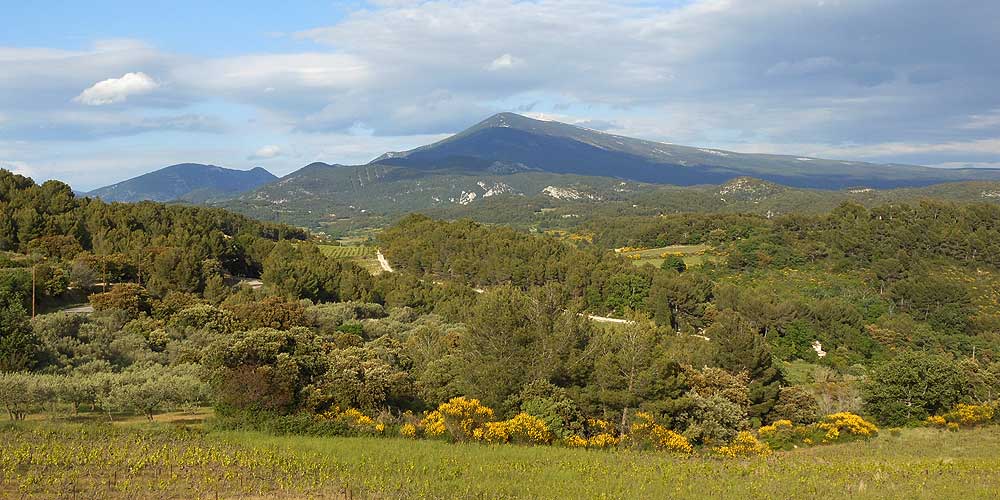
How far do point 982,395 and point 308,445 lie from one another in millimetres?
27764

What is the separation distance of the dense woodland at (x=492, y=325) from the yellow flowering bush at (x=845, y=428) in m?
2.56

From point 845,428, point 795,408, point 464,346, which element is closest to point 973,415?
point 845,428

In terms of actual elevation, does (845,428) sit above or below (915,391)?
below

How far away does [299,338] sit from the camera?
19.7 m

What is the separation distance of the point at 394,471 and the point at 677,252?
89.8 m

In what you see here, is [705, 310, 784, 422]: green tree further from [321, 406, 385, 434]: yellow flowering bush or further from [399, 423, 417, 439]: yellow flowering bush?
[321, 406, 385, 434]: yellow flowering bush

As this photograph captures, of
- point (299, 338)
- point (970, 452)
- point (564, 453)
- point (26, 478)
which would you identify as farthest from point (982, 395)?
point (26, 478)

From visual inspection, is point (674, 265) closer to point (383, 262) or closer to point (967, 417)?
point (383, 262)

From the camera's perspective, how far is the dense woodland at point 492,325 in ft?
60.5

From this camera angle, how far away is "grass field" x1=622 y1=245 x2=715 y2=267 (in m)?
88.1

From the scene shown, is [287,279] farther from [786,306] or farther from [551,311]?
[786,306]

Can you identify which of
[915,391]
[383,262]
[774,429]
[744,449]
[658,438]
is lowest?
[774,429]

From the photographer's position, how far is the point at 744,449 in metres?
17.0

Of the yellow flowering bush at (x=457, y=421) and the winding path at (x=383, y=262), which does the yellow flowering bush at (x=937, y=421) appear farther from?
the winding path at (x=383, y=262)
